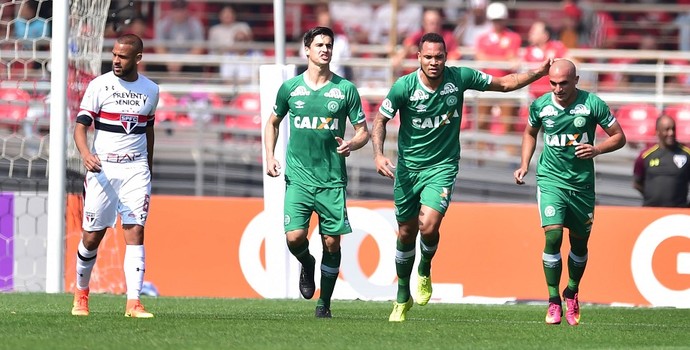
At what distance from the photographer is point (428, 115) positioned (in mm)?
10406

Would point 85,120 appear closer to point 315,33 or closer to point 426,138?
point 315,33

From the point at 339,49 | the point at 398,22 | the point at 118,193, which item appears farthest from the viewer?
the point at 398,22

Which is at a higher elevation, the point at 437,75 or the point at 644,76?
the point at 644,76

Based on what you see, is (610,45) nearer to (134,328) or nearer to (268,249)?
(268,249)

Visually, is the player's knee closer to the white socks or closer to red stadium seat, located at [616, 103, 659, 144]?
the white socks

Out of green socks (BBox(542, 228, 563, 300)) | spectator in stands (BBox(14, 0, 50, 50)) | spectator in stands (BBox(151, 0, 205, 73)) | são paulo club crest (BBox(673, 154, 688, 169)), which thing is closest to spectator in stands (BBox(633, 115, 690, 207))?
são paulo club crest (BBox(673, 154, 688, 169))

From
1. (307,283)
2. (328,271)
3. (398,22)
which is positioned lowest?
(307,283)

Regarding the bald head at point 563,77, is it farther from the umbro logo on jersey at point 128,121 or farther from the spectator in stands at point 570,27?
the spectator in stands at point 570,27

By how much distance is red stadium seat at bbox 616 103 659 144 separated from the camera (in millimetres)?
18500

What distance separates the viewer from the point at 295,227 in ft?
34.6

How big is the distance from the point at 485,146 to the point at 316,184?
9074 mm

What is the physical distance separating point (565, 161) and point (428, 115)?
117 cm

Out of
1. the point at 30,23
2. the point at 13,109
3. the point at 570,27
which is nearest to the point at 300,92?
the point at 30,23

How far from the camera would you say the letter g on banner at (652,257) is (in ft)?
46.4
